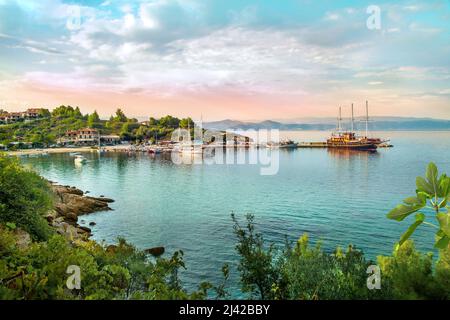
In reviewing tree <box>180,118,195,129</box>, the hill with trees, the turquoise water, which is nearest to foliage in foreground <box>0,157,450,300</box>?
the turquoise water

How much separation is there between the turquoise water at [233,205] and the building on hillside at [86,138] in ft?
76.6

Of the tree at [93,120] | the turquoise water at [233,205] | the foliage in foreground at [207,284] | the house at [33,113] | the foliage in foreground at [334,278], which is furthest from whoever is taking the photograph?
the tree at [93,120]

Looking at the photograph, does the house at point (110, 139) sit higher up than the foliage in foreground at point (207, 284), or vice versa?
the house at point (110, 139)

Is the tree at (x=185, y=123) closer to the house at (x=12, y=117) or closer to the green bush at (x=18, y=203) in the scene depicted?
the house at (x=12, y=117)

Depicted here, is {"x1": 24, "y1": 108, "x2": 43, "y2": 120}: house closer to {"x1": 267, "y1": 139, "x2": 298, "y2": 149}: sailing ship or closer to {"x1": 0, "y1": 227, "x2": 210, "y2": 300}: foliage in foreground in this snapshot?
{"x1": 0, "y1": 227, "x2": 210, "y2": 300}: foliage in foreground

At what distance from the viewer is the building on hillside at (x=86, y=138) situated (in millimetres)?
73387

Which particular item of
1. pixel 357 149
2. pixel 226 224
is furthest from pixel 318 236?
pixel 357 149

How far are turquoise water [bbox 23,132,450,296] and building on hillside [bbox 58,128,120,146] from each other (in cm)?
2335

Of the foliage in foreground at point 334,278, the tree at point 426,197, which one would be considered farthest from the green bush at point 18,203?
the tree at point 426,197

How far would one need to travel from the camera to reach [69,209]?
978 inches

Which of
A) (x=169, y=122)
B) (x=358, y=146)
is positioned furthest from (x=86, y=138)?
(x=358, y=146)

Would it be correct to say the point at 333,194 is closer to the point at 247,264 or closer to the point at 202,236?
the point at 202,236
